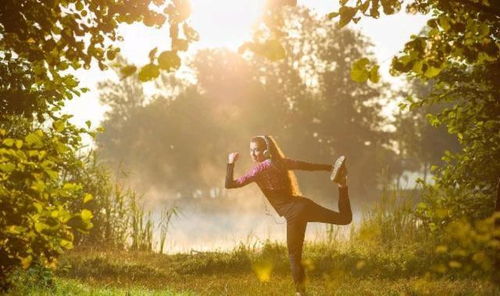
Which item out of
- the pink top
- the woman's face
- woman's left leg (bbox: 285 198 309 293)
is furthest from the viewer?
the woman's face

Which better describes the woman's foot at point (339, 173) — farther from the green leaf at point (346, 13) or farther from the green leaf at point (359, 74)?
Result: the green leaf at point (359, 74)

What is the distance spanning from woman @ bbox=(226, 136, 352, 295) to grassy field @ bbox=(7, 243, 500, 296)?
0.72 meters

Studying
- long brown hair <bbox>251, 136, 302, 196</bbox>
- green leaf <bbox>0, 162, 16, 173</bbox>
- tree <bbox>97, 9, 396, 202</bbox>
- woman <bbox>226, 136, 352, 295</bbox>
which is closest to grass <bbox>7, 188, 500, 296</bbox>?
woman <bbox>226, 136, 352, 295</bbox>

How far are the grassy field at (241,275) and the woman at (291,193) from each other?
72 centimetres

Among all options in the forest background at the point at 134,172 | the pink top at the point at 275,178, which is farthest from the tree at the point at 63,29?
the pink top at the point at 275,178

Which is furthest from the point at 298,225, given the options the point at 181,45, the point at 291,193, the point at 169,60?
the point at 169,60

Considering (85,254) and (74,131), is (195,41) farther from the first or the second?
(85,254)

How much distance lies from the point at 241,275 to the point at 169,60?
730cm

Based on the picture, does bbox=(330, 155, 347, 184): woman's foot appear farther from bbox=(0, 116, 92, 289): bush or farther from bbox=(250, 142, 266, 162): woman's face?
bbox=(0, 116, 92, 289): bush

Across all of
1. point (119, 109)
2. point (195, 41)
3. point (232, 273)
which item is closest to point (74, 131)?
point (195, 41)

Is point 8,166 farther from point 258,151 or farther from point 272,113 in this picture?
point 272,113

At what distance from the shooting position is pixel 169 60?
8.59ft

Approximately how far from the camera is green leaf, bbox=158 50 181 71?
261 cm

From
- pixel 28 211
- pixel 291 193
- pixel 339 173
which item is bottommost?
pixel 28 211
